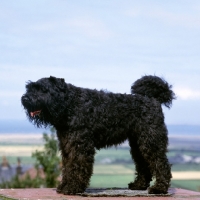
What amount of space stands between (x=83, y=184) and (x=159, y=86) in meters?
2.40

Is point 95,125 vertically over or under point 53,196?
over

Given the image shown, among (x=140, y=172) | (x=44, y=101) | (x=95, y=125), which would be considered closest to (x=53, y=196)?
(x=95, y=125)

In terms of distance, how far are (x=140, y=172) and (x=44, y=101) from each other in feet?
7.89

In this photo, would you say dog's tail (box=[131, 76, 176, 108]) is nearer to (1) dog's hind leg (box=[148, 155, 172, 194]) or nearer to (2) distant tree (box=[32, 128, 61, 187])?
(1) dog's hind leg (box=[148, 155, 172, 194])

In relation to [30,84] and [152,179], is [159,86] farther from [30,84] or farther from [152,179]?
[30,84]

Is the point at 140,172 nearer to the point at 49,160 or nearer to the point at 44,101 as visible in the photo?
the point at 44,101

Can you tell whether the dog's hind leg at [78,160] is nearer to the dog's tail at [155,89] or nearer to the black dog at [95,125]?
the black dog at [95,125]

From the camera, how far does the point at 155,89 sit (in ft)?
34.5

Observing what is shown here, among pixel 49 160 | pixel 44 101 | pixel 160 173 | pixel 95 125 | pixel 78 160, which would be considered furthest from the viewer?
pixel 49 160

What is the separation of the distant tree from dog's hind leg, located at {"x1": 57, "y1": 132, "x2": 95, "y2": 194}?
37.3ft

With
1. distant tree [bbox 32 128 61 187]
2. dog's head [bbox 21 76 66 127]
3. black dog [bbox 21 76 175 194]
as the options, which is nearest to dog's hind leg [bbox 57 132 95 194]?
black dog [bbox 21 76 175 194]

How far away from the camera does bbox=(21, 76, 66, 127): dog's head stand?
9.14m

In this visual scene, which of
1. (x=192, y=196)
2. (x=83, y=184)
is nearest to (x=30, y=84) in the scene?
(x=83, y=184)

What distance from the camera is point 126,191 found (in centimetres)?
1002
